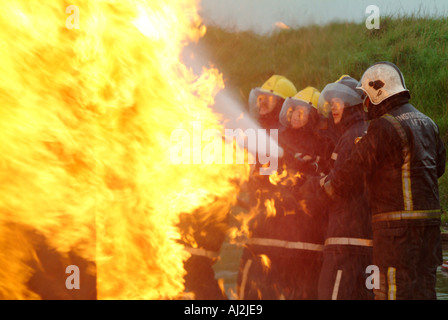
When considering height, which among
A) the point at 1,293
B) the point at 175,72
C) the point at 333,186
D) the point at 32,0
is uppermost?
the point at 32,0

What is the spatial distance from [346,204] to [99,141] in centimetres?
191

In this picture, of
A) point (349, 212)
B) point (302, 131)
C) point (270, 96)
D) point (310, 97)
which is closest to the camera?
point (349, 212)

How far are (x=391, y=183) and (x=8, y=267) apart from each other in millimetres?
2742

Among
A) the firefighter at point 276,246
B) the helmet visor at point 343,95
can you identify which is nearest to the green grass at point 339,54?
the helmet visor at point 343,95

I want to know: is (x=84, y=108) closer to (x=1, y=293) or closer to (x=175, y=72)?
(x=175, y=72)

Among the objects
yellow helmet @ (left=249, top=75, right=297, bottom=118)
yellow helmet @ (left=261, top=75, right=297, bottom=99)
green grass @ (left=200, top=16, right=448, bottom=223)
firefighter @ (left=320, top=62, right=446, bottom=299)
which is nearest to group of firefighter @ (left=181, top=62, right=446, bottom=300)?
firefighter @ (left=320, top=62, right=446, bottom=299)

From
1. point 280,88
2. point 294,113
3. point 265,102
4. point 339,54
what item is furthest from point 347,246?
point 339,54

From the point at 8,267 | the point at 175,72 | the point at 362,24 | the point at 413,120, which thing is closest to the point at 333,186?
the point at 413,120

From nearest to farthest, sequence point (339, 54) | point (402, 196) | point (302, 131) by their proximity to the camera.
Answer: point (402, 196) → point (302, 131) → point (339, 54)

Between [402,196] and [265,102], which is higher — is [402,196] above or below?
below

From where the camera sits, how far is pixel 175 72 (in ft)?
14.7

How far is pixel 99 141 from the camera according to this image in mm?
4031

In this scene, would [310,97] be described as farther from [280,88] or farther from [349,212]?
[349,212]

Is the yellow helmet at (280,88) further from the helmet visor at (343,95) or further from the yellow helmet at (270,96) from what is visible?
the helmet visor at (343,95)
